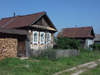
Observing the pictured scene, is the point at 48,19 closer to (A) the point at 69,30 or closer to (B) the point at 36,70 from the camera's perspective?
(B) the point at 36,70

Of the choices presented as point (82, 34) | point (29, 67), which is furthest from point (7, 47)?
point (82, 34)

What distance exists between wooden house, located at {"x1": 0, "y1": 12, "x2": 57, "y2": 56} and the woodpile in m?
1.08

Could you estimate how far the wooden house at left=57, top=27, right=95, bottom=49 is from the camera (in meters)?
28.5

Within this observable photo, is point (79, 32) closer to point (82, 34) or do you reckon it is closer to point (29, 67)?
point (82, 34)

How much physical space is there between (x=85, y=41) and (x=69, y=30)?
20.5ft

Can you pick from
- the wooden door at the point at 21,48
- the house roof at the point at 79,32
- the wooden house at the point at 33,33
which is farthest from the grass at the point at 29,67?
the house roof at the point at 79,32

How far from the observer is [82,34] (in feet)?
97.1

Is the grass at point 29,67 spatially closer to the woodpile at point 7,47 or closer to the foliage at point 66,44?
the woodpile at point 7,47

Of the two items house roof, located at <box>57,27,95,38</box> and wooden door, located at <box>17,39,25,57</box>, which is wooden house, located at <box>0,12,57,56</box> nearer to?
wooden door, located at <box>17,39,25,57</box>

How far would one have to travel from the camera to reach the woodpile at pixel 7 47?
1117 centimetres

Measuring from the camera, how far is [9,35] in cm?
1332

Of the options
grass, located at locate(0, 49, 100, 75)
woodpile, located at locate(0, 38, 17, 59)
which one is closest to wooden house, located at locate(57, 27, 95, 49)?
woodpile, located at locate(0, 38, 17, 59)

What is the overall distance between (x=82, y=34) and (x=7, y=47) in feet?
69.9

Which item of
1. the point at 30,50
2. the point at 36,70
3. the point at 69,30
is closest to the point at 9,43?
the point at 30,50
